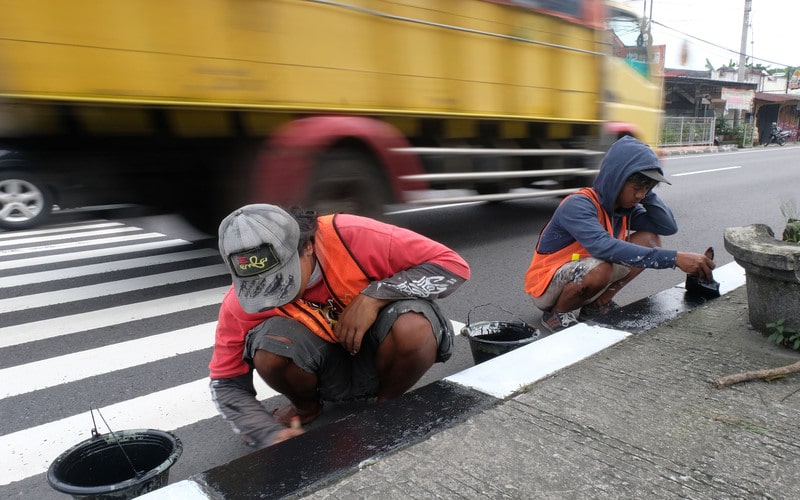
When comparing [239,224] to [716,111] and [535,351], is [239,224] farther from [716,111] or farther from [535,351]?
[716,111]

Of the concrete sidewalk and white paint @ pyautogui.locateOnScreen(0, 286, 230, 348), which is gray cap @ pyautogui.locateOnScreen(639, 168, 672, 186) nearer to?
the concrete sidewalk

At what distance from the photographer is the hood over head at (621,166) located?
9.68 feet

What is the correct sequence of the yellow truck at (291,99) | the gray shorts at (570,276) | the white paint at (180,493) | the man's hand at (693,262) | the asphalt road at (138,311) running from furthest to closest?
1. the yellow truck at (291,99)
2. the gray shorts at (570,276)
3. the man's hand at (693,262)
4. the asphalt road at (138,311)
5. the white paint at (180,493)

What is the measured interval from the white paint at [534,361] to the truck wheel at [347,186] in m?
2.47

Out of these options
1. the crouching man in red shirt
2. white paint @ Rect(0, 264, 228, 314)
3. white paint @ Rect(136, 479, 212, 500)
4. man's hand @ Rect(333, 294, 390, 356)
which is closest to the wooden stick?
the crouching man in red shirt

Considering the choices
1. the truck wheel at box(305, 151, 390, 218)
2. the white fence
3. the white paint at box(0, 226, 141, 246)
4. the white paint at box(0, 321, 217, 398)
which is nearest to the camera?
the white paint at box(0, 321, 217, 398)

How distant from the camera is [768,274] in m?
2.48

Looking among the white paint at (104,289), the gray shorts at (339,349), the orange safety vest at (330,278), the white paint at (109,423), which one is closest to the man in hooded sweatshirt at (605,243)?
A: the gray shorts at (339,349)

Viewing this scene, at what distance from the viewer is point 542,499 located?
1.61 metres

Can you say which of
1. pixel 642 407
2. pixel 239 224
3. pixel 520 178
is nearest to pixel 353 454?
pixel 239 224

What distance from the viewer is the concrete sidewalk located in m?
1.66

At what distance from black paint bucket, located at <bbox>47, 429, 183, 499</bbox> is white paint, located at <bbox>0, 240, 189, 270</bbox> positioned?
14.6ft

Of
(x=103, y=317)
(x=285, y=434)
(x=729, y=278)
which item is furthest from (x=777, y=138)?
(x=285, y=434)

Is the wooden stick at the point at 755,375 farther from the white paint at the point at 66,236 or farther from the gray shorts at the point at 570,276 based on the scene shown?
the white paint at the point at 66,236
